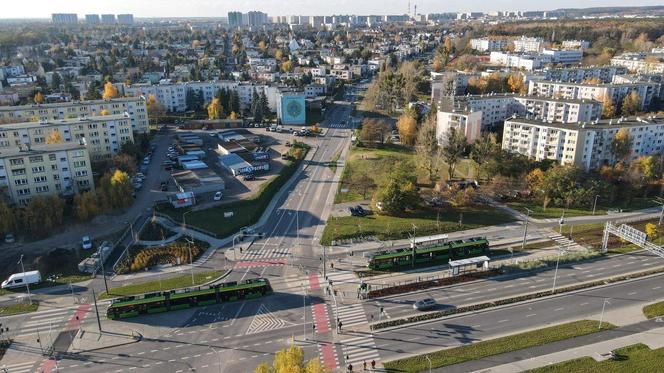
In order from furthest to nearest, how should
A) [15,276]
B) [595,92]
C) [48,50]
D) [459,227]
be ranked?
[48,50]
[595,92]
[459,227]
[15,276]

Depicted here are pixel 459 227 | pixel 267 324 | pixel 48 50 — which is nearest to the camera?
pixel 267 324

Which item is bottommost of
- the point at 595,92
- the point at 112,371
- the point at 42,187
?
the point at 112,371

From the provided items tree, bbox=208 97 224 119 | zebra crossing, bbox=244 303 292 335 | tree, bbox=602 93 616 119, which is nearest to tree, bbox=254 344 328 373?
zebra crossing, bbox=244 303 292 335

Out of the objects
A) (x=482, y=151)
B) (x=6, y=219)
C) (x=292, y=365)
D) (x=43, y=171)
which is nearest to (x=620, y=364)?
(x=292, y=365)

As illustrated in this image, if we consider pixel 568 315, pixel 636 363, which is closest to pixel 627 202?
pixel 568 315

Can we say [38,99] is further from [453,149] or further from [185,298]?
[453,149]

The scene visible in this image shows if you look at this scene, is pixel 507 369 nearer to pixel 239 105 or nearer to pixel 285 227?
pixel 285 227
